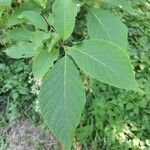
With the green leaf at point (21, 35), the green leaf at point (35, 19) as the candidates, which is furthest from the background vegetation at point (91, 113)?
the green leaf at point (35, 19)

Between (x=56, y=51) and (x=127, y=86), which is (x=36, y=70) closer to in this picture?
(x=56, y=51)

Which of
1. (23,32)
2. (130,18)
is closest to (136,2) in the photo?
(130,18)

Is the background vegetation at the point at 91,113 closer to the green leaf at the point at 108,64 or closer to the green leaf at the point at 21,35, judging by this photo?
the green leaf at the point at 21,35

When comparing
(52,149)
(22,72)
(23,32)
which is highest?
(23,32)

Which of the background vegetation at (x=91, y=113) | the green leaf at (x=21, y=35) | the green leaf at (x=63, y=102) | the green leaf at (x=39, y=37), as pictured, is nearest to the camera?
the green leaf at (x=63, y=102)

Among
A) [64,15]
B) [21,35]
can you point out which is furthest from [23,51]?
[64,15]

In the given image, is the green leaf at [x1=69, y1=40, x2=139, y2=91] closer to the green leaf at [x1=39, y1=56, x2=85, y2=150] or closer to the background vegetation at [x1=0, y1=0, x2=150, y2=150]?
the green leaf at [x1=39, y1=56, x2=85, y2=150]
